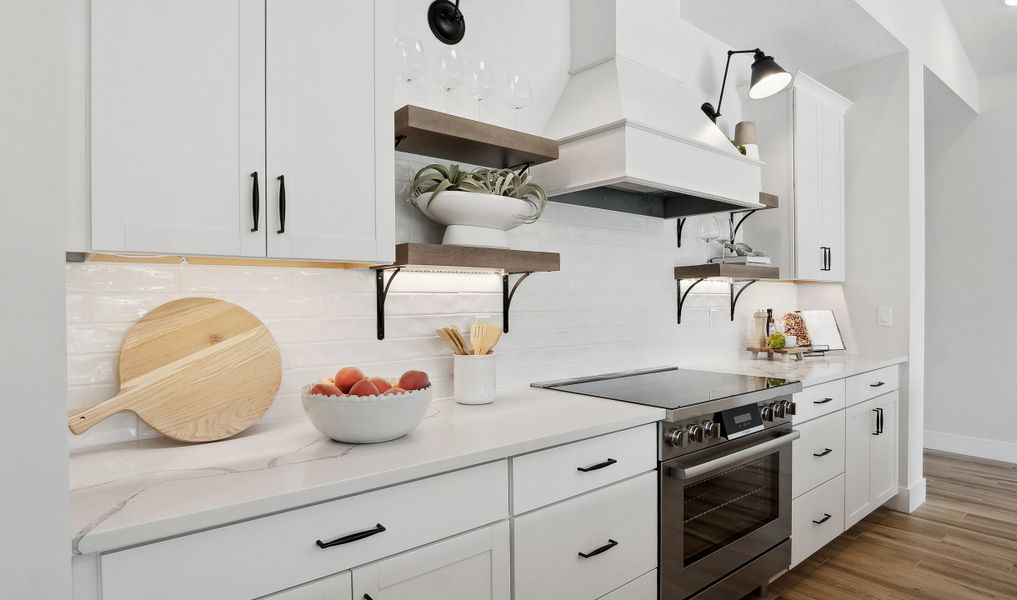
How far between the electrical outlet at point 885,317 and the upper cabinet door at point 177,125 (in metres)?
3.59

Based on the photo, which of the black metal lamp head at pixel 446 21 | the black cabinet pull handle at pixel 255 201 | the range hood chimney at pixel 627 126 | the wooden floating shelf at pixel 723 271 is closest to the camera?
the black cabinet pull handle at pixel 255 201

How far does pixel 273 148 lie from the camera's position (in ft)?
4.48

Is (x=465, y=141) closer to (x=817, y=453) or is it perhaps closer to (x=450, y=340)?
(x=450, y=340)

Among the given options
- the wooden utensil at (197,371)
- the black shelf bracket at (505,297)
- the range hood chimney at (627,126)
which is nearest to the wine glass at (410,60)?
the range hood chimney at (627,126)

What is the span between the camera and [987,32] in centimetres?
398

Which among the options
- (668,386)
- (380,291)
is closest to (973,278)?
(668,386)

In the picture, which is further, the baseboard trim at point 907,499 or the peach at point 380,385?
the baseboard trim at point 907,499

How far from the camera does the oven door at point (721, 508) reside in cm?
185

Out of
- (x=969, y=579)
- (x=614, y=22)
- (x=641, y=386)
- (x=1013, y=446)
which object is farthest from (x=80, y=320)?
(x=1013, y=446)

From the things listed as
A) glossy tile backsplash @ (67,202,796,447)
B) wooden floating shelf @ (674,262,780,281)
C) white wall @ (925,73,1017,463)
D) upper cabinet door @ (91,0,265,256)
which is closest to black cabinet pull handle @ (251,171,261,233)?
upper cabinet door @ (91,0,265,256)

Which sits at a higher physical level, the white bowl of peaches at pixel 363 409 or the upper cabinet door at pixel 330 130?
the upper cabinet door at pixel 330 130

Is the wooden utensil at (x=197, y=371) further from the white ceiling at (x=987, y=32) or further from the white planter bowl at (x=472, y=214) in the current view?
the white ceiling at (x=987, y=32)

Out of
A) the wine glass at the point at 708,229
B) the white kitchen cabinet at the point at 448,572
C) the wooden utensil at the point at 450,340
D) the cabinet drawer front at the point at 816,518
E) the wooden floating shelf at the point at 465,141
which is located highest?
the wooden floating shelf at the point at 465,141

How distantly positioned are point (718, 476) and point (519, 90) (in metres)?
1.50
